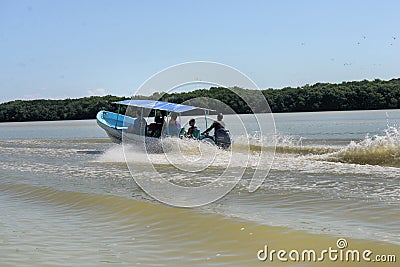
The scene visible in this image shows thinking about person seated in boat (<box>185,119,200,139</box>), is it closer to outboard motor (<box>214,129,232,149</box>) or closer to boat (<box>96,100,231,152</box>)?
boat (<box>96,100,231,152</box>)

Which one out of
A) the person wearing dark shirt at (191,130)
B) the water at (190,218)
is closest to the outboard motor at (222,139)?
the person wearing dark shirt at (191,130)

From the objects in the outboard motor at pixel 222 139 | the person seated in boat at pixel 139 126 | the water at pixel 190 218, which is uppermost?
the person seated in boat at pixel 139 126

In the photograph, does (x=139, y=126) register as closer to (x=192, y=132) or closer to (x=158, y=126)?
(x=158, y=126)

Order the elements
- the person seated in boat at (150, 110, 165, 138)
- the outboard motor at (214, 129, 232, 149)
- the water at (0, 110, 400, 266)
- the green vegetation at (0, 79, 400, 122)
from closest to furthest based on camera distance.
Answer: the water at (0, 110, 400, 266), the outboard motor at (214, 129, 232, 149), the person seated in boat at (150, 110, 165, 138), the green vegetation at (0, 79, 400, 122)

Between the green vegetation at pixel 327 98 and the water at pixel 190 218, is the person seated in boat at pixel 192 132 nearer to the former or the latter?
the water at pixel 190 218

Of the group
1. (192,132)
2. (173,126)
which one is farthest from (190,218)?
(173,126)

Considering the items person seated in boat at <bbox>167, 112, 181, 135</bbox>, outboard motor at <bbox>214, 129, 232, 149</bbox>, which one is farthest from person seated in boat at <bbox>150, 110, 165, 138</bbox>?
outboard motor at <bbox>214, 129, 232, 149</bbox>

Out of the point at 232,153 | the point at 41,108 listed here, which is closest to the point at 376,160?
the point at 232,153

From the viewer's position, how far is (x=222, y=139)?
17062mm

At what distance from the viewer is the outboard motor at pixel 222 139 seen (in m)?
17.1

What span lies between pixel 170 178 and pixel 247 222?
5.09m

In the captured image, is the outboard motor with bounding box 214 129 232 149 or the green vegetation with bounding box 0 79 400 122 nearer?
the outboard motor with bounding box 214 129 232 149

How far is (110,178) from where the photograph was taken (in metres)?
12.3

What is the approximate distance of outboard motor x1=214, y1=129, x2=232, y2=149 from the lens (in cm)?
1706
